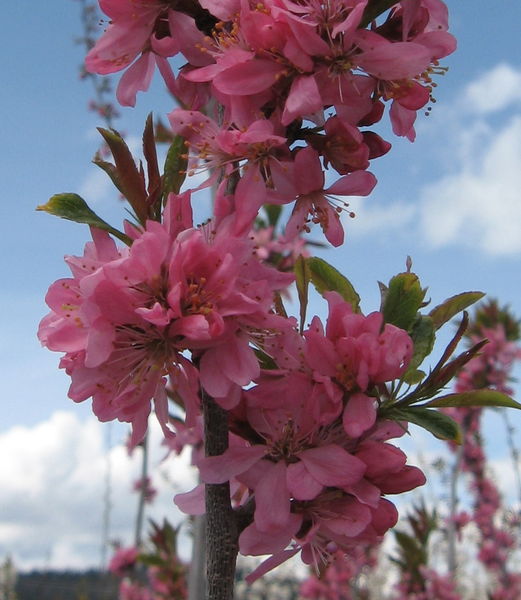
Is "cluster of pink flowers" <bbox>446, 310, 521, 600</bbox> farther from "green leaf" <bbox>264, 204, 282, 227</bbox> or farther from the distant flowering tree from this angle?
the distant flowering tree

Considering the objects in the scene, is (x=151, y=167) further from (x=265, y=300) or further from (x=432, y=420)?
(x=432, y=420)

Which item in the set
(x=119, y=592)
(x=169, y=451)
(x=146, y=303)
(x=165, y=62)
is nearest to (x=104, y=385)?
(x=146, y=303)

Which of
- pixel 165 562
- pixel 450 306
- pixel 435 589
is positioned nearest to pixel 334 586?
pixel 435 589

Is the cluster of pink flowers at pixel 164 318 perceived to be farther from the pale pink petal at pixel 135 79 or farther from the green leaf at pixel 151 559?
the green leaf at pixel 151 559

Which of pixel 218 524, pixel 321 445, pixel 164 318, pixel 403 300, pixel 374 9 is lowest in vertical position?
pixel 218 524

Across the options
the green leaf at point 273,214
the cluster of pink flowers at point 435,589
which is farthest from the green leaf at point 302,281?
the cluster of pink flowers at point 435,589

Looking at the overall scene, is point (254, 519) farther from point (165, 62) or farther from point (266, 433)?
point (165, 62)
